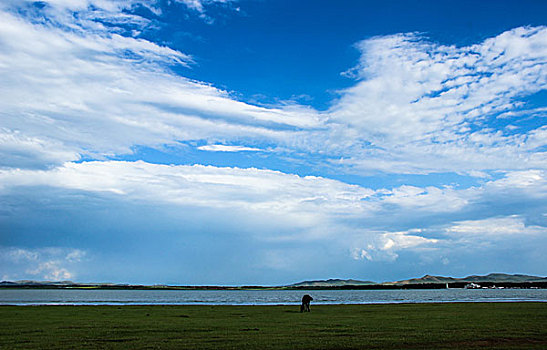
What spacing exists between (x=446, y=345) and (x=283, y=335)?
8.70 metres

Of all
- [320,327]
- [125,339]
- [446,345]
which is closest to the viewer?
[446,345]

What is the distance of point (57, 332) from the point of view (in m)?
28.1

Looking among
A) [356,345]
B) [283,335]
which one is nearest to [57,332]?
[283,335]

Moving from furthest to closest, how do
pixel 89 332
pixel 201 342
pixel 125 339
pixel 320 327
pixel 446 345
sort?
1. pixel 320 327
2. pixel 89 332
3. pixel 125 339
4. pixel 201 342
5. pixel 446 345

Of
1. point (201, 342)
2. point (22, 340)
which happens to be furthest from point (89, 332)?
point (201, 342)

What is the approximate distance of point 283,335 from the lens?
25.7 meters

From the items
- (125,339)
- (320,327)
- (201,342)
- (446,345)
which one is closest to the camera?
(446,345)

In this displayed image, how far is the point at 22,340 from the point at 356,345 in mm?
16809

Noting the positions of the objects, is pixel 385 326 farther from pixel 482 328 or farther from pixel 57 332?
pixel 57 332

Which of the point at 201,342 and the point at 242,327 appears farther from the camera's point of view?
the point at 242,327

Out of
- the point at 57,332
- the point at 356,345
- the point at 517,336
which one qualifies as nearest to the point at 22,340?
the point at 57,332

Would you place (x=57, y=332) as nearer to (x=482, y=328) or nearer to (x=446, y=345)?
(x=446, y=345)

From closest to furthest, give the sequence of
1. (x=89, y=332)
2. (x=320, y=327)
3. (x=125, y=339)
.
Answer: (x=125, y=339) < (x=89, y=332) < (x=320, y=327)

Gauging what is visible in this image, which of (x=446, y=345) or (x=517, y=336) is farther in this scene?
(x=517, y=336)
